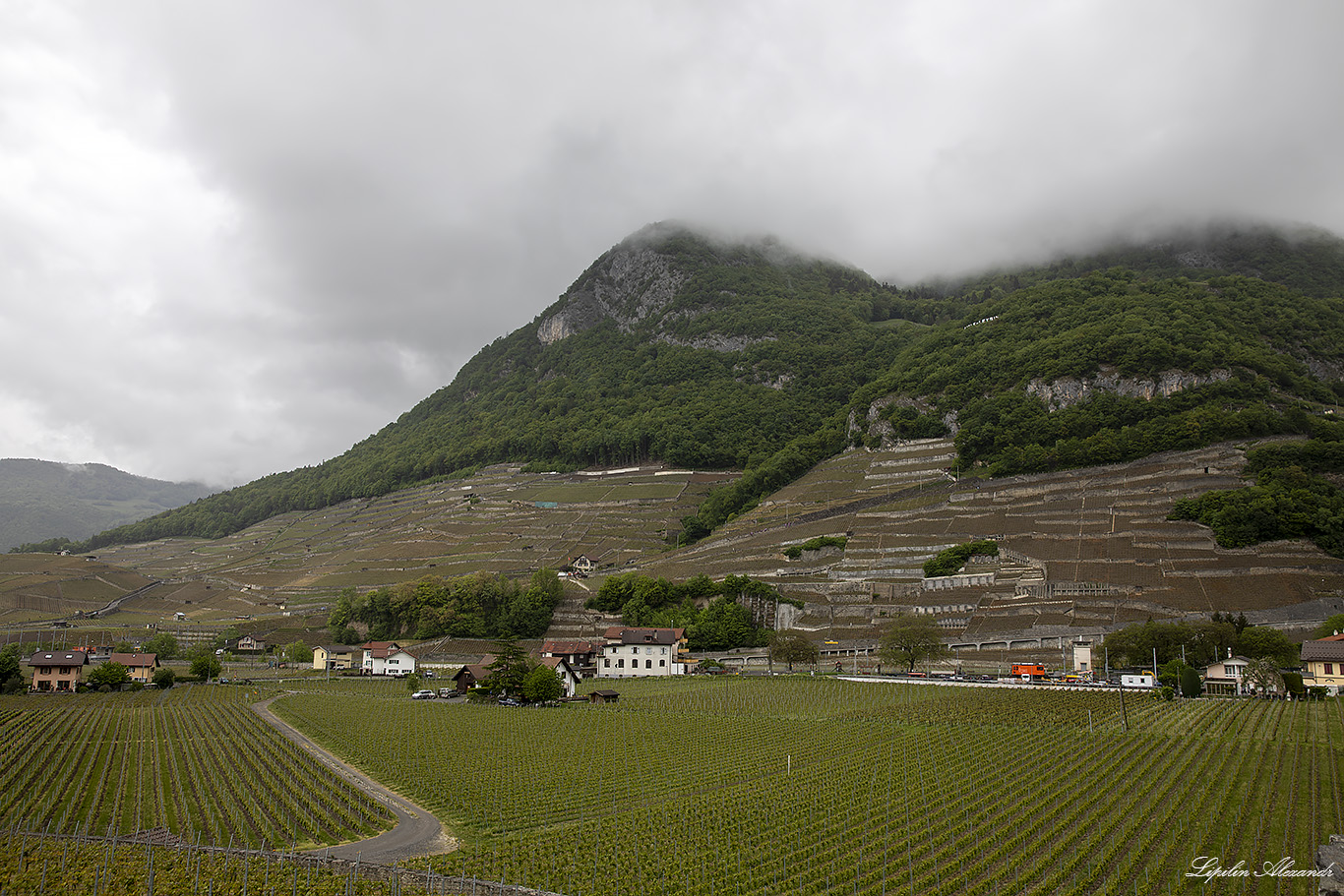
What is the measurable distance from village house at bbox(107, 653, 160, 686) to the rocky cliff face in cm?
12540

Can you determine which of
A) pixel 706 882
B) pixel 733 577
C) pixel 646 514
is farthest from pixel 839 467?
pixel 706 882

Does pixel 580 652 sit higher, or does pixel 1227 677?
pixel 1227 677

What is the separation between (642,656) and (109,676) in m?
48.4

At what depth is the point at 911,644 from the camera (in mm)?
74625

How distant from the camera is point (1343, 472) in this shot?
90.2 metres

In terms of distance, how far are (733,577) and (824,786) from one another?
6389 centimetres

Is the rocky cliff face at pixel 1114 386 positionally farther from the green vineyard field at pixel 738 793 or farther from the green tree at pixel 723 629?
the green vineyard field at pixel 738 793

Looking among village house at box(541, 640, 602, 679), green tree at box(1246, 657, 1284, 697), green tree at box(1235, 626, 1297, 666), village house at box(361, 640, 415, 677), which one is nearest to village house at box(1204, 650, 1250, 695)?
green tree at box(1246, 657, 1284, 697)

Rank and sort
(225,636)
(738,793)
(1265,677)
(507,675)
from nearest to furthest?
(738,793) → (1265,677) → (507,675) → (225,636)

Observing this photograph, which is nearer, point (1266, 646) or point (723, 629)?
point (1266, 646)

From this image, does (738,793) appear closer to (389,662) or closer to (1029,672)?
(1029,672)

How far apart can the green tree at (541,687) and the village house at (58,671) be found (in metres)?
42.7

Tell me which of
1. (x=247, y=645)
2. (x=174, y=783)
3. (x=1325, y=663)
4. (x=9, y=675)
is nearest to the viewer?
(x=174, y=783)

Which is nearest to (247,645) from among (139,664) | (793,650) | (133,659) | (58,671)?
(139,664)
